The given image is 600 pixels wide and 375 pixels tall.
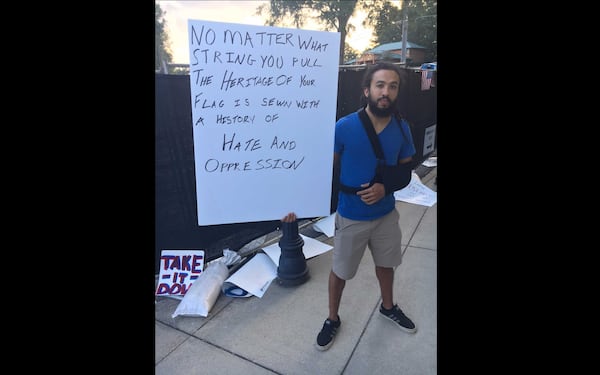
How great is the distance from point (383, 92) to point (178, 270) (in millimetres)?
2183

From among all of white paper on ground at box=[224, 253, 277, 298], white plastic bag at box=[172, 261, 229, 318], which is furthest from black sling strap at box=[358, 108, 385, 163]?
white plastic bag at box=[172, 261, 229, 318]

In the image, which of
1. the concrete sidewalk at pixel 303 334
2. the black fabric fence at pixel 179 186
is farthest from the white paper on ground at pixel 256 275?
the black fabric fence at pixel 179 186

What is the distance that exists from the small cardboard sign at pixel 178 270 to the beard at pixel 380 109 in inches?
76.6

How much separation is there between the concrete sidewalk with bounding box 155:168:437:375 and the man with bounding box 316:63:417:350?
0.64ft

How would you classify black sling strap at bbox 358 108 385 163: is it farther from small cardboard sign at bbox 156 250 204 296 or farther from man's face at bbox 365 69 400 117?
small cardboard sign at bbox 156 250 204 296

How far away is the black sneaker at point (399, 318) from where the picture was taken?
224 cm

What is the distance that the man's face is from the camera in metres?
1.61

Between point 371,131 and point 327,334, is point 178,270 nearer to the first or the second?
point 327,334

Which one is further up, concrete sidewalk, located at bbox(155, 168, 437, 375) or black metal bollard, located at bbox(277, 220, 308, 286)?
black metal bollard, located at bbox(277, 220, 308, 286)

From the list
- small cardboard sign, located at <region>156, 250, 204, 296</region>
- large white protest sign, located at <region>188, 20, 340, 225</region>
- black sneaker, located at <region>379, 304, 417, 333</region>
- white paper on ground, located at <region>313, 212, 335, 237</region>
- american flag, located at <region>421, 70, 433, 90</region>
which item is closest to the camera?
large white protest sign, located at <region>188, 20, 340, 225</region>
